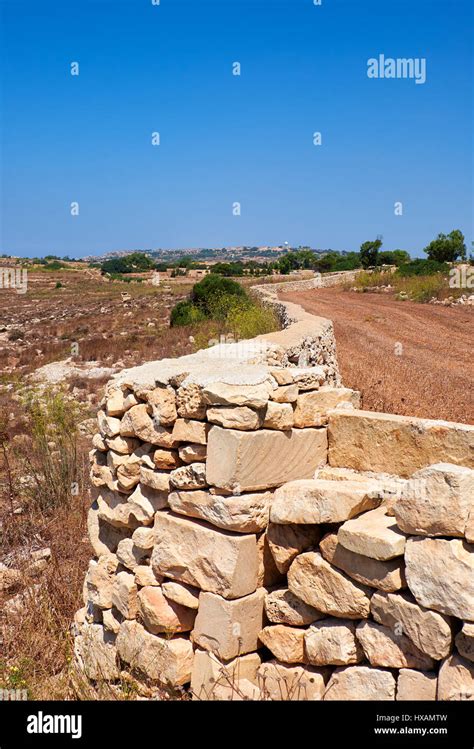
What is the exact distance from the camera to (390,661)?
278cm

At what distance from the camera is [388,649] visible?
9.12ft

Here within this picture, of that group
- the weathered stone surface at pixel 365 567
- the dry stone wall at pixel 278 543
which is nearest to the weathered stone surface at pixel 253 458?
the dry stone wall at pixel 278 543

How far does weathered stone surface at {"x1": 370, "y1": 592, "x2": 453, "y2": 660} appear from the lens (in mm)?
2570

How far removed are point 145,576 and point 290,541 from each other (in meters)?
1.00

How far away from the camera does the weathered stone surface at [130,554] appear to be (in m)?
3.77

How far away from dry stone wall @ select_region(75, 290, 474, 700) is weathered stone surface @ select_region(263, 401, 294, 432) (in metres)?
0.01

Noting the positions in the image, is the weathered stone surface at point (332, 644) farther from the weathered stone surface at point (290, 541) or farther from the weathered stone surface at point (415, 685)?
the weathered stone surface at point (290, 541)

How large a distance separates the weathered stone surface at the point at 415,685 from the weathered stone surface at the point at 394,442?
1.12m

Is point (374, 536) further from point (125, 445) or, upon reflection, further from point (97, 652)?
point (97, 652)

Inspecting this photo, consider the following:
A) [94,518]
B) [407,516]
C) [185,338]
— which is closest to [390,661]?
[407,516]

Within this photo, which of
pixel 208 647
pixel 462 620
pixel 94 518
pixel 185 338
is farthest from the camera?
pixel 185 338

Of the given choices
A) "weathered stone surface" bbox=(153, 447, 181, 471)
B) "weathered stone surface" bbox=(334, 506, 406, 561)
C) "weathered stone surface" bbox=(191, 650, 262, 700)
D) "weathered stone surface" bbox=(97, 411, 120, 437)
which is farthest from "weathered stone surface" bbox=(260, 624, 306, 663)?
"weathered stone surface" bbox=(97, 411, 120, 437)
